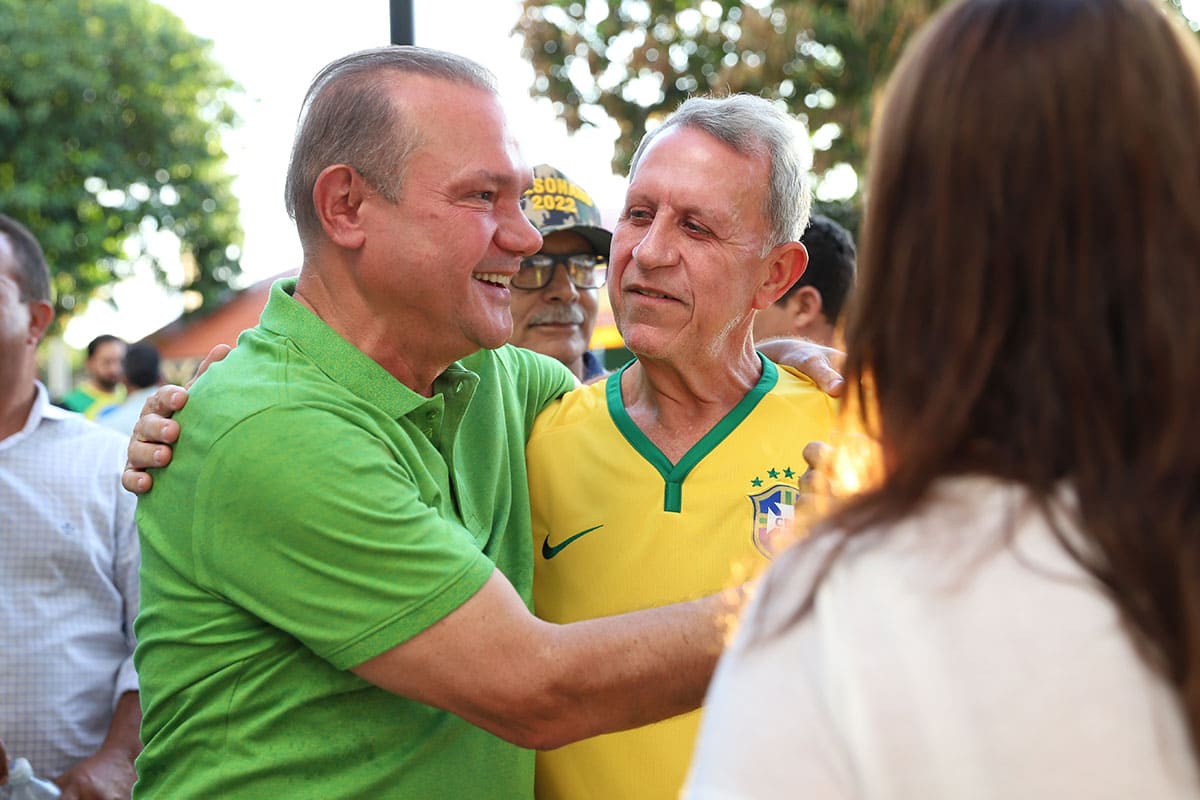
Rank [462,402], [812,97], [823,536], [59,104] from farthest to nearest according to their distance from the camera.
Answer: [59,104] < [812,97] < [462,402] < [823,536]

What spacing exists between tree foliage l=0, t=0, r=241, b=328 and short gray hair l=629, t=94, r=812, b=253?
23536 millimetres

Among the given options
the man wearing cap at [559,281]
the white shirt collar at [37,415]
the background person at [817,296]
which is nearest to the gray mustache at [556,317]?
the man wearing cap at [559,281]

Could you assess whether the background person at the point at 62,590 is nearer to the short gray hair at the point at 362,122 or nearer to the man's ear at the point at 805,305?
the short gray hair at the point at 362,122

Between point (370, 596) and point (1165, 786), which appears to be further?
point (370, 596)

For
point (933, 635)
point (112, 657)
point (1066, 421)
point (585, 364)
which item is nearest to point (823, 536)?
point (933, 635)

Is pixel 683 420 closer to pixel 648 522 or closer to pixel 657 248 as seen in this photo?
pixel 648 522

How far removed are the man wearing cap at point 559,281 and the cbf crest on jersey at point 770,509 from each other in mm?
1691

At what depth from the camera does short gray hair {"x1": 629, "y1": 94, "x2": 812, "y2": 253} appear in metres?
2.78

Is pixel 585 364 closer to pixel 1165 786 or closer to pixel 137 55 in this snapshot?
pixel 1165 786

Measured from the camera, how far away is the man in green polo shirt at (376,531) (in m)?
2.06

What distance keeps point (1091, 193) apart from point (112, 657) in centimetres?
346

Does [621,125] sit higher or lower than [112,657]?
lower

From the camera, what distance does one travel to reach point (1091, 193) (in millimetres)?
1190

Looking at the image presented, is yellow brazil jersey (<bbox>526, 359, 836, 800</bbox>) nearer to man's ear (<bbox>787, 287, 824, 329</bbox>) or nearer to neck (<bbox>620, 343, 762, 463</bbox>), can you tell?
neck (<bbox>620, 343, 762, 463</bbox>)
